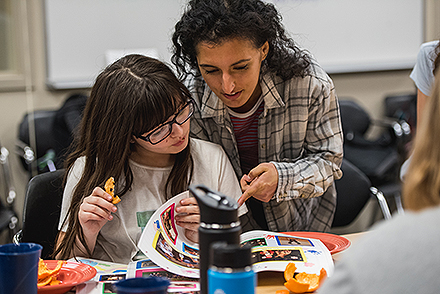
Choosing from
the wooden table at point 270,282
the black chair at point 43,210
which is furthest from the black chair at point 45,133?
the wooden table at point 270,282

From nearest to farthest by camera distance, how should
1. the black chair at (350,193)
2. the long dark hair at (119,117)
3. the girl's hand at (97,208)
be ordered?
1. the girl's hand at (97,208)
2. the long dark hair at (119,117)
3. the black chair at (350,193)

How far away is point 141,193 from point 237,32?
20.2 inches

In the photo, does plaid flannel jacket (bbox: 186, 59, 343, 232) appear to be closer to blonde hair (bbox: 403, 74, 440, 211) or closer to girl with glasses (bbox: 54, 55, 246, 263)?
girl with glasses (bbox: 54, 55, 246, 263)

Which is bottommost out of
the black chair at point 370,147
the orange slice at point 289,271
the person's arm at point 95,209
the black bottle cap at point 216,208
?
the black chair at point 370,147

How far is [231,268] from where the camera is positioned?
0.60 metres

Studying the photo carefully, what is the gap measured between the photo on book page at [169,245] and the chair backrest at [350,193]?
921 millimetres

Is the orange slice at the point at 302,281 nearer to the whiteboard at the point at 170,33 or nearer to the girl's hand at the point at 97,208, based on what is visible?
the girl's hand at the point at 97,208

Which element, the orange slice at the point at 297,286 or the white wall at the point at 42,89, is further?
the white wall at the point at 42,89

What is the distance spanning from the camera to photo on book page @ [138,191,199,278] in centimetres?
95

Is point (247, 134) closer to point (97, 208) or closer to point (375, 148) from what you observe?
point (97, 208)

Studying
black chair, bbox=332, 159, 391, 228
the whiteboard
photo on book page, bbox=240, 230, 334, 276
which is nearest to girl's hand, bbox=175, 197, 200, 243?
photo on book page, bbox=240, 230, 334, 276

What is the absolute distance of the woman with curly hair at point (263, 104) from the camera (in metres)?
1.23

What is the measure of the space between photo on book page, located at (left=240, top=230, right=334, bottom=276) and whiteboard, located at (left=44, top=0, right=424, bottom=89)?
6.24 ft

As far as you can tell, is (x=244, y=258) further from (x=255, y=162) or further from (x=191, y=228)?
(x=255, y=162)
